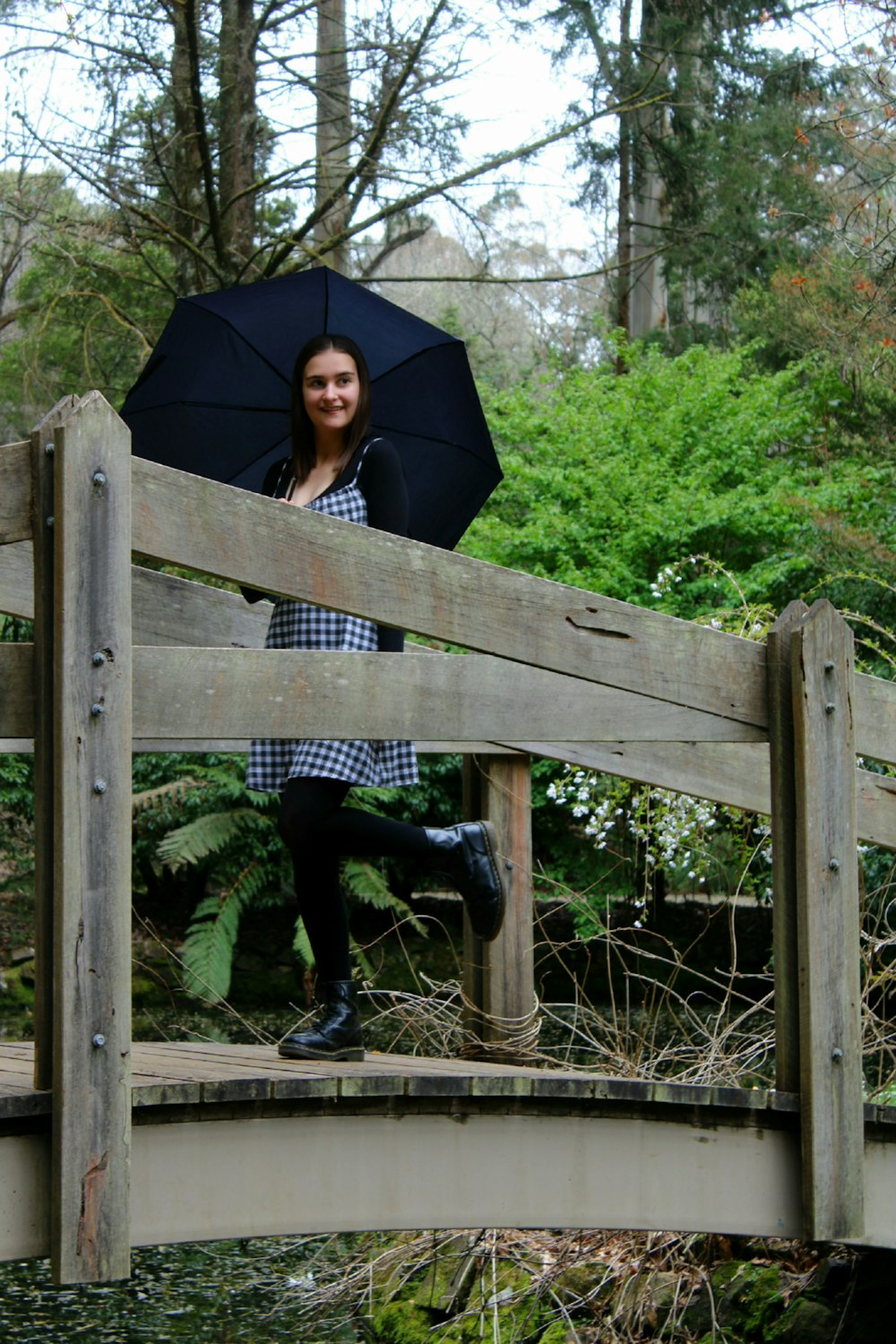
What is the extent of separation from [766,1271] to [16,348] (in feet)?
38.9

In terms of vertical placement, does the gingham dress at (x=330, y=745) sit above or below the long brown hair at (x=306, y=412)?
below

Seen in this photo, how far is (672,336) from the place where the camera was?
20406mm

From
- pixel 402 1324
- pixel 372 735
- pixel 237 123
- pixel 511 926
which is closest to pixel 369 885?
pixel 237 123

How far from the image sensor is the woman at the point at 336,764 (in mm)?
3406

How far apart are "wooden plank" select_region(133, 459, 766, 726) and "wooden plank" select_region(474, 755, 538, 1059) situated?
1204 millimetres

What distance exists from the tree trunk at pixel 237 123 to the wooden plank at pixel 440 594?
26.5 feet

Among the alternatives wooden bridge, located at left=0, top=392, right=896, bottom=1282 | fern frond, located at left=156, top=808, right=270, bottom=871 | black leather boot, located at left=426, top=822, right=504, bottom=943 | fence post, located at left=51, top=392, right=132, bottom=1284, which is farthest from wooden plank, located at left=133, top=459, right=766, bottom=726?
fern frond, located at left=156, top=808, right=270, bottom=871

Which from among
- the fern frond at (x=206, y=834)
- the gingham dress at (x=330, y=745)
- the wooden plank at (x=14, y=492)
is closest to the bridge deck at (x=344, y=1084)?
the gingham dress at (x=330, y=745)

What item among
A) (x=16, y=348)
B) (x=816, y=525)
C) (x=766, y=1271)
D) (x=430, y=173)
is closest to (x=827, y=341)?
(x=816, y=525)

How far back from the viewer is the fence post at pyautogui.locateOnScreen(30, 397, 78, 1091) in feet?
8.84

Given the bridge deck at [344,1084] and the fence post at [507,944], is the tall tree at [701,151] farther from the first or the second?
the bridge deck at [344,1084]

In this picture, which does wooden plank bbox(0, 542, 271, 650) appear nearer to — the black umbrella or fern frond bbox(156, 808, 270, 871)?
the black umbrella

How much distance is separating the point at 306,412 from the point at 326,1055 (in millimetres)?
1480

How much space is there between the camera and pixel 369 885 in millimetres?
12312
